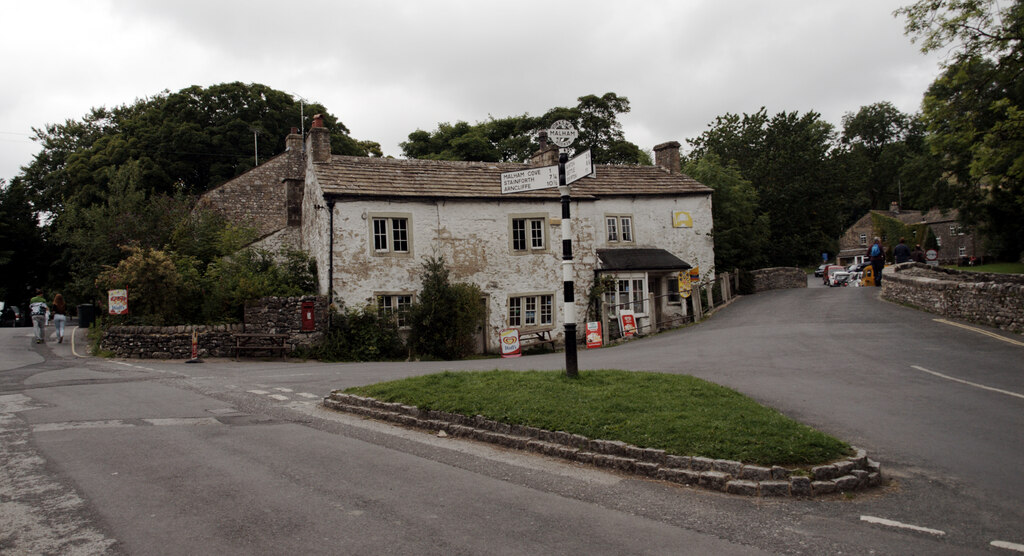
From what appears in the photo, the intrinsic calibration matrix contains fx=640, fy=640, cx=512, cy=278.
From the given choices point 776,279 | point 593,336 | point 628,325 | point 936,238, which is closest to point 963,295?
point 628,325

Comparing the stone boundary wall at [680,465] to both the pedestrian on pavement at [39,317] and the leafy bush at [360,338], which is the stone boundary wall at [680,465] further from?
the pedestrian on pavement at [39,317]

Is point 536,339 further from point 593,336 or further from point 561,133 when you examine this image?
point 561,133

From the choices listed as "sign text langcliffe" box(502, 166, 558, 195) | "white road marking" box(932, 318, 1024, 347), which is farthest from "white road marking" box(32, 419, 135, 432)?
"white road marking" box(932, 318, 1024, 347)

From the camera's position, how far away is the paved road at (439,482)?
5492 mm

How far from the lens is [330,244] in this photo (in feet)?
76.6

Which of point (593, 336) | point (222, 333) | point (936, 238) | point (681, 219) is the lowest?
point (593, 336)

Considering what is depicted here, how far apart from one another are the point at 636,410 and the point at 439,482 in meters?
3.32

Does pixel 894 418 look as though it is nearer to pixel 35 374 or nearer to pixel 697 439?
pixel 697 439

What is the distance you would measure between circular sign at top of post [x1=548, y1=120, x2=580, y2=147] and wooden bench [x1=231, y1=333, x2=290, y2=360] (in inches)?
567

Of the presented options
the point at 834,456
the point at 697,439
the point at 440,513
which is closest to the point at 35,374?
the point at 440,513

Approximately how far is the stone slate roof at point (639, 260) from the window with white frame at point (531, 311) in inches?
113

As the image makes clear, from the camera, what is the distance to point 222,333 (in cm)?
2167

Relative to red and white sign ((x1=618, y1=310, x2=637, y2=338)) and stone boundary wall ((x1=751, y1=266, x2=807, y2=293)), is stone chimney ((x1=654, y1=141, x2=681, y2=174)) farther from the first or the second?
red and white sign ((x1=618, y1=310, x2=637, y2=338))

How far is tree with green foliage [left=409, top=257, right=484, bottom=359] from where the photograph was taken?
23.4 m
